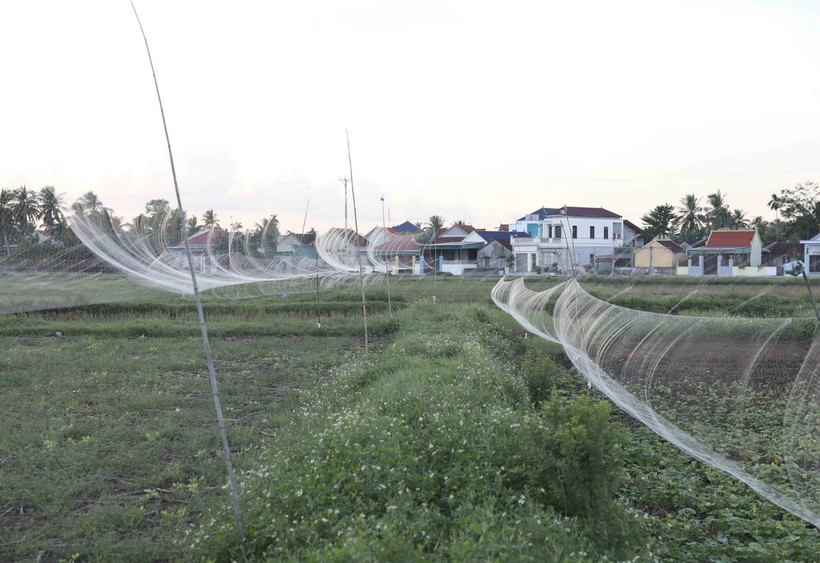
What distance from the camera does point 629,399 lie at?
20.3 ft

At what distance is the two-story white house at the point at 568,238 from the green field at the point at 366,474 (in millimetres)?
32336

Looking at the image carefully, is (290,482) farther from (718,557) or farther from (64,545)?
(718,557)

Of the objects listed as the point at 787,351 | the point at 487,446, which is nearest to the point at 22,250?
the point at 487,446

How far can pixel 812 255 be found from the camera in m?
32.6

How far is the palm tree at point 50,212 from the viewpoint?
755cm

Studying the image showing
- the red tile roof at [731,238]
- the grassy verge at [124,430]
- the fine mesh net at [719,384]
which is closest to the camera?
the fine mesh net at [719,384]

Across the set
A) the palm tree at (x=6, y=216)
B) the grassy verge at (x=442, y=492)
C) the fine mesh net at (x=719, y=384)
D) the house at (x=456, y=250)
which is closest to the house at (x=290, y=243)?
the palm tree at (x=6, y=216)

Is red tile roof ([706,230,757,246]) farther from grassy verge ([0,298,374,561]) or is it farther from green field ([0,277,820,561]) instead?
green field ([0,277,820,561])

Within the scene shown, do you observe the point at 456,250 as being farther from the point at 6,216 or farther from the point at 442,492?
the point at 442,492

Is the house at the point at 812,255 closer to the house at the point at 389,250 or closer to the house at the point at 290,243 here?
the house at the point at 389,250

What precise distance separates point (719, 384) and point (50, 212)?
30.1 ft

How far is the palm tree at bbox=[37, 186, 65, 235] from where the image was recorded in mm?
7546

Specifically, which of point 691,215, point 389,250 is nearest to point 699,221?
point 691,215

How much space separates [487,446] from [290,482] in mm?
1423
